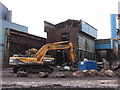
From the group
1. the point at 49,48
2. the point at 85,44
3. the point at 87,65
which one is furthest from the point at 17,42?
the point at 87,65

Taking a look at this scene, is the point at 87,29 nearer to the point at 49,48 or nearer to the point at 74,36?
the point at 74,36

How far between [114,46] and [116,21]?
25279mm

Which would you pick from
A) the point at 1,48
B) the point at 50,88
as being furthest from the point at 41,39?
the point at 50,88

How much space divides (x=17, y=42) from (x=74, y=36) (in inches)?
491

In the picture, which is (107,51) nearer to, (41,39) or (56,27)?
(56,27)

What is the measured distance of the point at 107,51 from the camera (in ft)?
169

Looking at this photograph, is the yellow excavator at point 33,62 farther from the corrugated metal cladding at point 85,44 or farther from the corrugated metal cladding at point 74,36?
the corrugated metal cladding at point 85,44

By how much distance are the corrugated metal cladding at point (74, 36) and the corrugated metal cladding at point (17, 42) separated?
3972mm

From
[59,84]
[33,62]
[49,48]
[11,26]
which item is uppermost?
[11,26]

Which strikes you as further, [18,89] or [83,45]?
[83,45]

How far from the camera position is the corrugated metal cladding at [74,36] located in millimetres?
39938

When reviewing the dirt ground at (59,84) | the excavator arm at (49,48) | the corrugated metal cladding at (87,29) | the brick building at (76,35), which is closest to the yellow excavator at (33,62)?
the excavator arm at (49,48)

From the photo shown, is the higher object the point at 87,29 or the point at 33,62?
the point at 87,29

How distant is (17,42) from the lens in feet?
117
